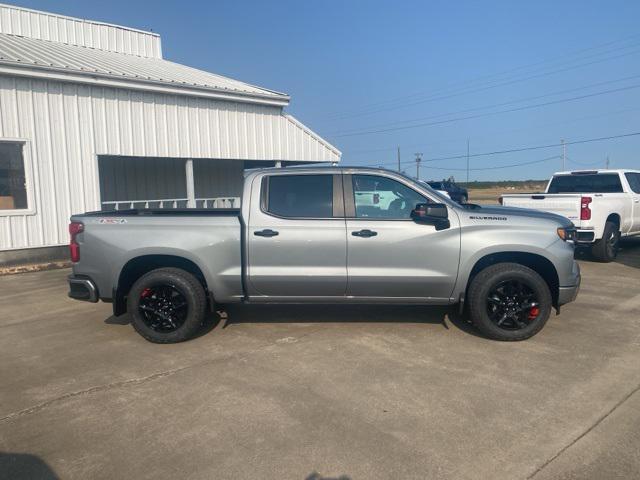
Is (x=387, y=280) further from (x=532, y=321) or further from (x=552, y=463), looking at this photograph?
(x=552, y=463)

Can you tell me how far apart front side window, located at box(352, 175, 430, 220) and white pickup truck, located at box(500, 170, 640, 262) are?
17.6 feet

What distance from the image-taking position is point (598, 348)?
16.3 ft

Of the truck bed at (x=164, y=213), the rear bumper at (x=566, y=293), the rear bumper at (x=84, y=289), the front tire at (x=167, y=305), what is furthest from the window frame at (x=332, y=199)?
the rear bumper at (x=566, y=293)

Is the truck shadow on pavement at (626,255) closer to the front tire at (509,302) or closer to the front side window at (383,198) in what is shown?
the front tire at (509,302)

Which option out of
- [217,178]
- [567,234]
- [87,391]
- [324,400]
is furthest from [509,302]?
[217,178]

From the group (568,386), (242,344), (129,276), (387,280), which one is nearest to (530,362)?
(568,386)

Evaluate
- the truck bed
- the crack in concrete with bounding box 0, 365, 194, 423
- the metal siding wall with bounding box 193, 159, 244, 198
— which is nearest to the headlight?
the truck bed

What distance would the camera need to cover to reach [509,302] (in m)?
5.11

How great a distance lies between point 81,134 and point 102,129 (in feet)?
1.54

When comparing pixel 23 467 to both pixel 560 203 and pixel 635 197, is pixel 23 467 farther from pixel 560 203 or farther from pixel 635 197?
pixel 635 197

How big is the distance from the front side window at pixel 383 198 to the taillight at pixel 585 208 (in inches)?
218

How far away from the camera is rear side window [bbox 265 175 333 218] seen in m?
5.21

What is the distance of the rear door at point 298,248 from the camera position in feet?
16.7

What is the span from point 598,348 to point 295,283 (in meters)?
3.15
